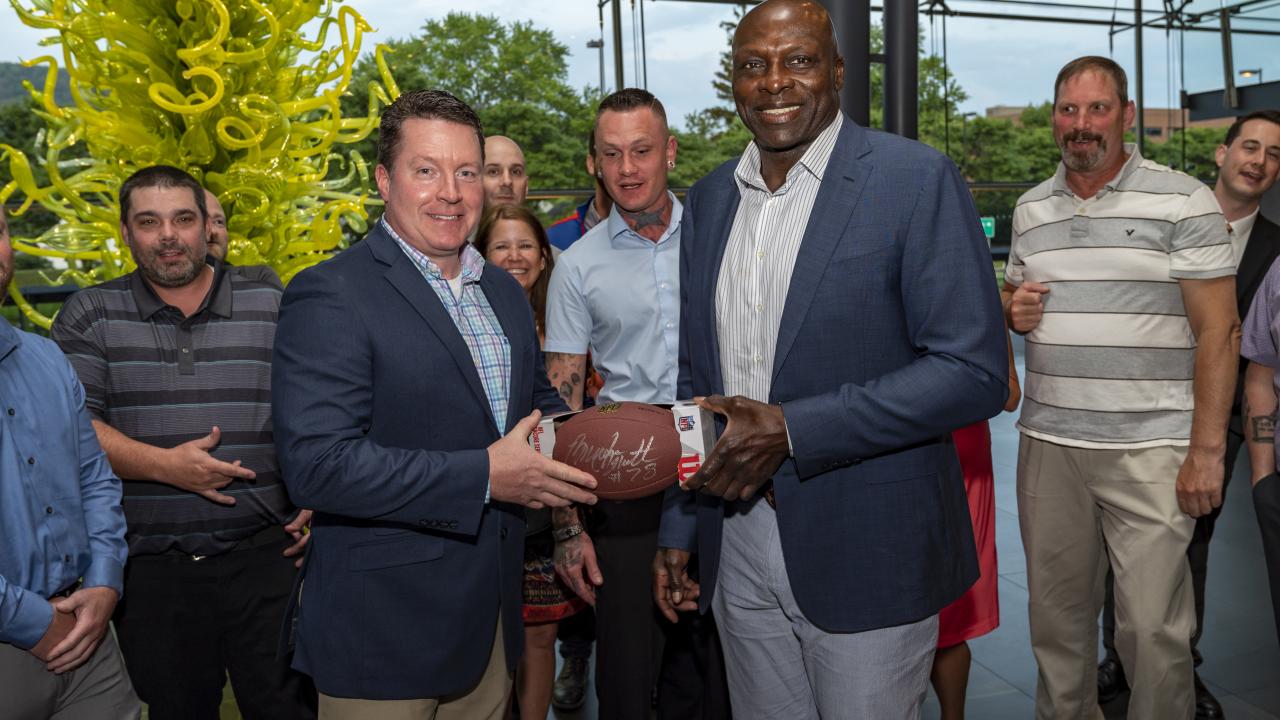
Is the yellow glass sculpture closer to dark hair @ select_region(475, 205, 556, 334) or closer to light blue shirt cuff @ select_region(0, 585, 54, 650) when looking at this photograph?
dark hair @ select_region(475, 205, 556, 334)

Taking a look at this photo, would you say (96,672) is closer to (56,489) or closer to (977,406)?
(56,489)

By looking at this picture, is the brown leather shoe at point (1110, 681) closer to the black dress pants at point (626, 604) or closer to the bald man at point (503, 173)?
the black dress pants at point (626, 604)

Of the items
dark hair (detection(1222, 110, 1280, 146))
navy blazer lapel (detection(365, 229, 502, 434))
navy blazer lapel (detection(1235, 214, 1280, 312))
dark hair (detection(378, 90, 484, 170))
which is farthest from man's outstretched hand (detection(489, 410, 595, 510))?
dark hair (detection(1222, 110, 1280, 146))

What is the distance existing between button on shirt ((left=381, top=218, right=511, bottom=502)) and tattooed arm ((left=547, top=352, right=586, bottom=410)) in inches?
35.2

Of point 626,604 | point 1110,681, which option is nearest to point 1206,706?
point 1110,681

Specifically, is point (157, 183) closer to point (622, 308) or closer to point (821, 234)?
point (622, 308)

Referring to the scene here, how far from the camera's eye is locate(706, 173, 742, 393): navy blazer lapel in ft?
5.76

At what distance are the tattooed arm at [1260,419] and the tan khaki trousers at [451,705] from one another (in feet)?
6.39

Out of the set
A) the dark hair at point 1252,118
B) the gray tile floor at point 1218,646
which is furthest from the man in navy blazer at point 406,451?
the dark hair at point 1252,118

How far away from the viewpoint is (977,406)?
1.52 meters

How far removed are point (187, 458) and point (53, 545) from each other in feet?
1.51

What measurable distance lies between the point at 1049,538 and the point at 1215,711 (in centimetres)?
83

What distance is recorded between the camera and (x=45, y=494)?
1.81 meters

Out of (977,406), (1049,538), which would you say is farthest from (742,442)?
(1049,538)
